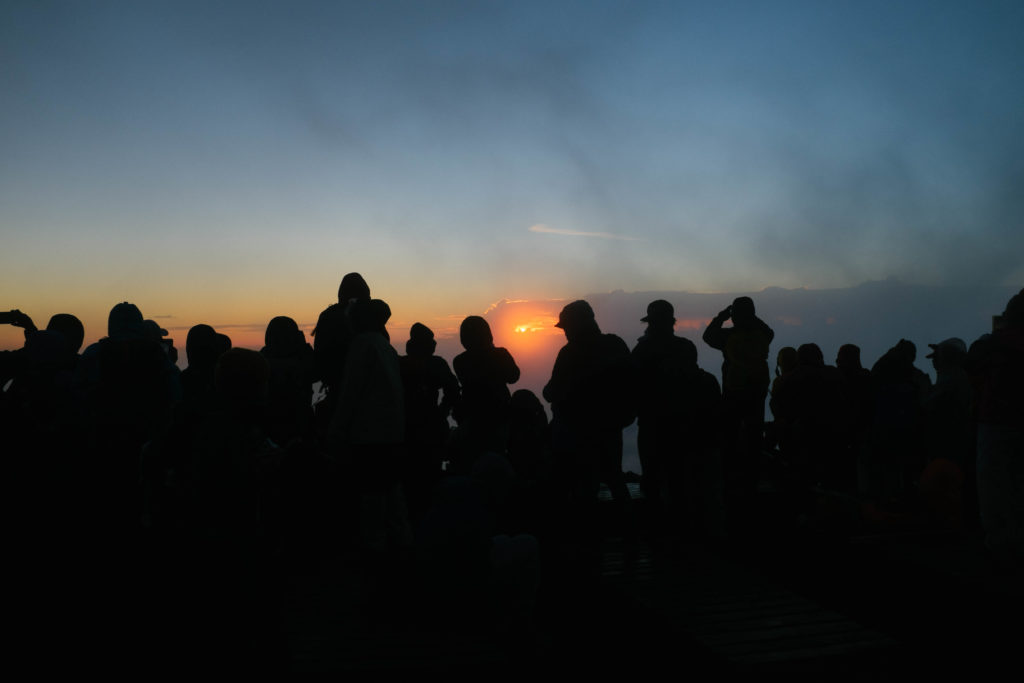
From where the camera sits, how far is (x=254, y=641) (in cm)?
364

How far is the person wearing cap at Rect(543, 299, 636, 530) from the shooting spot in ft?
22.3

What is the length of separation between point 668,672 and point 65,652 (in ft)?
11.1

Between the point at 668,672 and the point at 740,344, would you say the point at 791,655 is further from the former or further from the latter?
the point at 740,344

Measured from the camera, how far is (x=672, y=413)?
6.93 metres

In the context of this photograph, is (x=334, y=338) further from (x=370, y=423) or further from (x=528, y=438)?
(x=528, y=438)

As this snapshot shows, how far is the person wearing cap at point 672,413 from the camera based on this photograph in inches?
272

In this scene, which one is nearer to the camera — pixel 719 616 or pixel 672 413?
pixel 719 616

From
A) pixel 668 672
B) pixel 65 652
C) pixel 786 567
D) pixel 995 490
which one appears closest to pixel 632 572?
pixel 668 672

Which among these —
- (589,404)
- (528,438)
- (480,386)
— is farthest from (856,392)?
(480,386)

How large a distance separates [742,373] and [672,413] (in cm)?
219

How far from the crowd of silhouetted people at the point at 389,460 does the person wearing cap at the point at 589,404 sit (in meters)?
0.02

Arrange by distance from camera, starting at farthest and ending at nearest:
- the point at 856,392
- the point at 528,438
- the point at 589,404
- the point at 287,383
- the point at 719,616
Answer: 1. the point at 856,392
2. the point at 528,438
3. the point at 589,404
4. the point at 287,383
5. the point at 719,616

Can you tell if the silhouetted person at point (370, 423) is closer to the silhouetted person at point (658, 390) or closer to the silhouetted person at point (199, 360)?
the silhouetted person at point (199, 360)

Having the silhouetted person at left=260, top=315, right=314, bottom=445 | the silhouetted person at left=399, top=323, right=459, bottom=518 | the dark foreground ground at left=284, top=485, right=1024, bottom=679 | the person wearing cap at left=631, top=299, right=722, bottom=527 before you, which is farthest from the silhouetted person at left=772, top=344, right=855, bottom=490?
the silhouetted person at left=260, top=315, right=314, bottom=445
